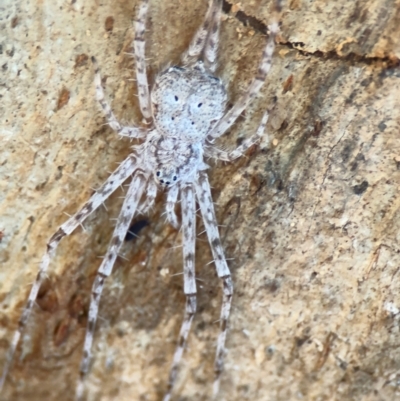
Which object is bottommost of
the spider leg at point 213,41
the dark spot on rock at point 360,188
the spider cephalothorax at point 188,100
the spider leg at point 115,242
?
the spider leg at point 115,242

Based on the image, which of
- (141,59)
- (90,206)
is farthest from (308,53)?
(90,206)

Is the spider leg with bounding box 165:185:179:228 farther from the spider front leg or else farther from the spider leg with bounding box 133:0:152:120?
the spider front leg

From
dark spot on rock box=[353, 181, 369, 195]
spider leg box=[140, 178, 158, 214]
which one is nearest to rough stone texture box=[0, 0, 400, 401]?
dark spot on rock box=[353, 181, 369, 195]

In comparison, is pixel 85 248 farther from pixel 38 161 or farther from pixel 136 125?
pixel 136 125

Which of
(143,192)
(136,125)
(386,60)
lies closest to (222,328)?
(143,192)

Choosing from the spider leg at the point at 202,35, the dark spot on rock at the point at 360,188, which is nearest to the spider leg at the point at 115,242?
the spider leg at the point at 202,35

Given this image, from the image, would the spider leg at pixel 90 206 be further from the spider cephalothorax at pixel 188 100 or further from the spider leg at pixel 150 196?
the spider cephalothorax at pixel 188 100

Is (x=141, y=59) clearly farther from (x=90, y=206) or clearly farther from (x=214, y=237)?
(x=214, y=237)
